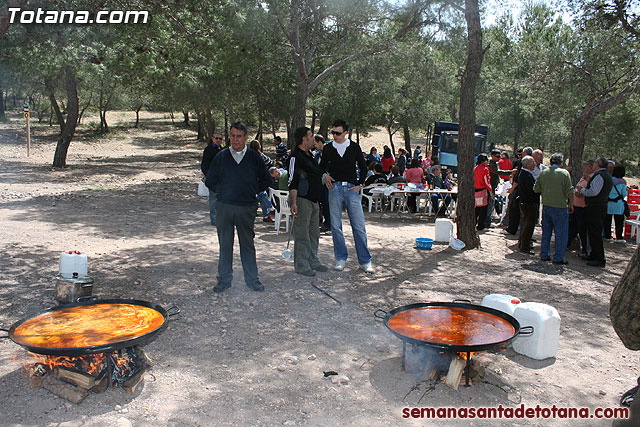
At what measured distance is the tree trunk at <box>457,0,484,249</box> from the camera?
28.9 ft

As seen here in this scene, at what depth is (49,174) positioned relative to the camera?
1948cm

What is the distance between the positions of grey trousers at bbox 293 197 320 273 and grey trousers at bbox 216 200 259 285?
0.88 meters

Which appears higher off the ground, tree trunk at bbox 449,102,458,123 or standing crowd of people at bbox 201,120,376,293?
tree trunk at bbox 449,102,458,123

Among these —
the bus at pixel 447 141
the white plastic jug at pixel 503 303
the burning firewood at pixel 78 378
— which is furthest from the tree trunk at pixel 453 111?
the burning firewood at pixel 78 378

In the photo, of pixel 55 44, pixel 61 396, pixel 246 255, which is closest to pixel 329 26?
pixel 55 44

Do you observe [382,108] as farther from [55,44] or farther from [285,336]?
[285,336]

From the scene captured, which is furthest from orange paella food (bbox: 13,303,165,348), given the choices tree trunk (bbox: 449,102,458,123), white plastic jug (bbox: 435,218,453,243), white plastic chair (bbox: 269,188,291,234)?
tree trunk (bbox: 449,102,458,123)

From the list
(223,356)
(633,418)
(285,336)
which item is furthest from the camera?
(285,336)

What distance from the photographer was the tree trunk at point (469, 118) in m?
8.80

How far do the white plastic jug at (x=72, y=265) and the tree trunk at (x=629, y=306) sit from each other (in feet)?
16.0

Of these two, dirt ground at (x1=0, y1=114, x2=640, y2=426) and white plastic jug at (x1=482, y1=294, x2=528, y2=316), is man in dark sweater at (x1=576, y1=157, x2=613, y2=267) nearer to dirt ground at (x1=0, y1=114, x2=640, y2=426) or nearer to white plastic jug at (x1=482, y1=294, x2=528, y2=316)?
dirt ground at (x1=0, y1=114, x2=640, y2=426)

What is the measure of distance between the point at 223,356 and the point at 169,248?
4024 mm

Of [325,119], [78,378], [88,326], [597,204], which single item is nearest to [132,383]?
[78,378]

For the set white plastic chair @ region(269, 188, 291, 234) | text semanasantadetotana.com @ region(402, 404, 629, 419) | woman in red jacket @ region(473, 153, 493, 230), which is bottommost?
text semanasantadetotana.com @ region(402, 404, 629, 419)
